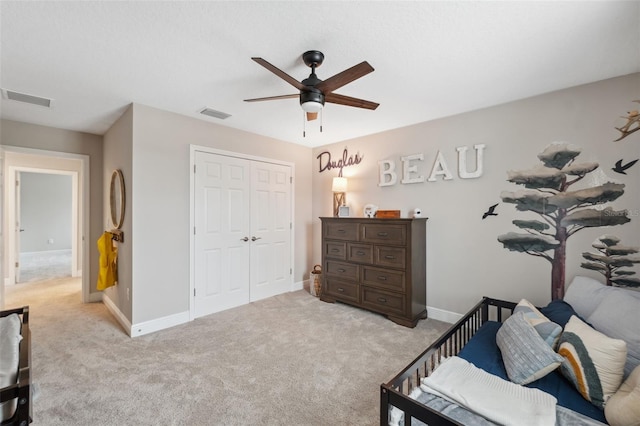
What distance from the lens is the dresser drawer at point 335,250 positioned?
3736mm

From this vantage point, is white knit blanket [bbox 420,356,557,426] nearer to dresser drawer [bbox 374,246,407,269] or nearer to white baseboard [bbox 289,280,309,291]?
dresser drawer [bbox 374,246,407,269]

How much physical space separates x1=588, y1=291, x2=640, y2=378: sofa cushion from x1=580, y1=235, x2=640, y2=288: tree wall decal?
59cm

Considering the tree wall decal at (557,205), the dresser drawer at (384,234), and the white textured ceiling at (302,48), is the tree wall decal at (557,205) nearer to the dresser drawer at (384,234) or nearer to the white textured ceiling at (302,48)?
the white textured ceiling at (302,48)

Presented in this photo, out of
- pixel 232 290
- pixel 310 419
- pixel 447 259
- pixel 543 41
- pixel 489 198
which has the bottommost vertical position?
pixel 310 419

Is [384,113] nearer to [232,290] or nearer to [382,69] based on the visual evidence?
[382,69]

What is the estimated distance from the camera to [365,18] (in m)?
1.62

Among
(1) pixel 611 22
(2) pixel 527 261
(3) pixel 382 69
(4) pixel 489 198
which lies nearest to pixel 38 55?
(3) pixel 382 69

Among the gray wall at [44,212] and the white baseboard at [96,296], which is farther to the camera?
the gray wall at [44,212]

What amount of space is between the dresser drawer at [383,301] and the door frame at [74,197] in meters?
3.93

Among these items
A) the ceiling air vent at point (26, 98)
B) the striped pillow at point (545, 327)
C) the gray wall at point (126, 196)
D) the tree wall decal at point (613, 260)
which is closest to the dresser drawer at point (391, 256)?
the striped pillow at point (545, 327)

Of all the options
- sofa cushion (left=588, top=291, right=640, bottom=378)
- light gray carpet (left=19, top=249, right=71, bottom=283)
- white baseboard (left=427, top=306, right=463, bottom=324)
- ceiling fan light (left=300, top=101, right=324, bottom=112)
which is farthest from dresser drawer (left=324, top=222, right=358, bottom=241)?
light gray carpet (left=19, top=249, right=71, bottom=283)

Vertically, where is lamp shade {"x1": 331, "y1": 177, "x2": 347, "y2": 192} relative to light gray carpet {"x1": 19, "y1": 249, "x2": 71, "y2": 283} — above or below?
above

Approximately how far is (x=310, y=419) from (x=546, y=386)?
52.6 inches

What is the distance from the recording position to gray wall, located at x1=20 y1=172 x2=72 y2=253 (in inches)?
270
